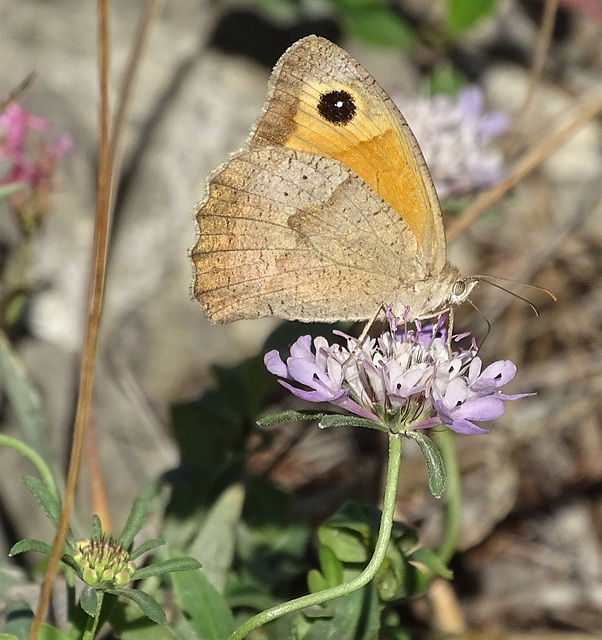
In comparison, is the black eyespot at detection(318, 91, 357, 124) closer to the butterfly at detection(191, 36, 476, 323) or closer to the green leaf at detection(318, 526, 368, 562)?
the butterfly at detection(191, 36, 476, 323)

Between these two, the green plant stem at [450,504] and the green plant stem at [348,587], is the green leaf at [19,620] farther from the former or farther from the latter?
the green plant stem at [450,504]

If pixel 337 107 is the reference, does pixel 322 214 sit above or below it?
below

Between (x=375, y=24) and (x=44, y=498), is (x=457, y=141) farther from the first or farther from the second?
(x=44, y=498)

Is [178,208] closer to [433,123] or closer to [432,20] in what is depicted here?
[433,123]

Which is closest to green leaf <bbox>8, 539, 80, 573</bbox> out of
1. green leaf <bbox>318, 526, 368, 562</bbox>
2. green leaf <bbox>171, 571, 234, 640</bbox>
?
green leaf <bbox>171, 571, 234, 640</bbox>

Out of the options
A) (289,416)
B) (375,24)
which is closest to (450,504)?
(289,416)

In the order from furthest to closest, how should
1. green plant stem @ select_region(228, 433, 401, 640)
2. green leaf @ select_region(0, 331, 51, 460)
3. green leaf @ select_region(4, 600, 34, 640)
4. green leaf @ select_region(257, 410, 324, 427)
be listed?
green leaf @ select_region(0, 331, 51, 460)
green leaf @ select_region(4, 600, 34, 640)
green leaf @ select_region(257, 410, 324, 427)
green plant stem @ select_region(228, 433, 401, 640)
